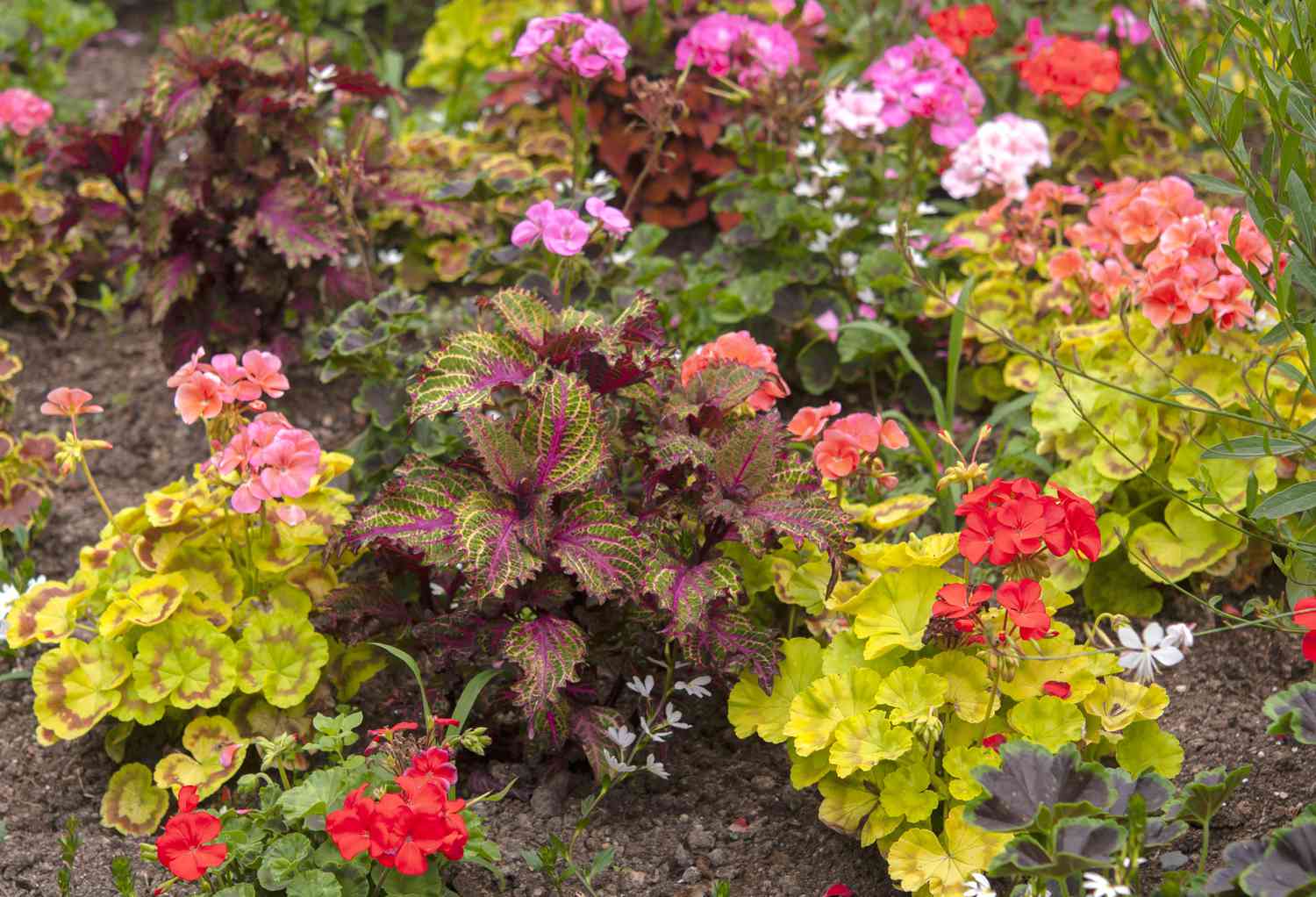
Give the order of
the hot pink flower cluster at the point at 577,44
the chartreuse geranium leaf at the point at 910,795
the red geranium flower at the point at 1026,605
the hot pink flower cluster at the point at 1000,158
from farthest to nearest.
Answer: the hot pink flower cluster at the point at 1000,158 < the hot pink flower cluster at the point at 577,44 < the chartreuse geranium leaf at the point at 910,795 < the red geranium flower at the point at 1026,605

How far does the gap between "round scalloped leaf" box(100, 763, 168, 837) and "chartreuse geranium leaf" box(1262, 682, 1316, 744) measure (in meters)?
1.83

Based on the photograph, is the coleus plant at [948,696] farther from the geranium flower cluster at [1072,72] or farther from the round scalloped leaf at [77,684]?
the geranium flower cluster at [1072,72]

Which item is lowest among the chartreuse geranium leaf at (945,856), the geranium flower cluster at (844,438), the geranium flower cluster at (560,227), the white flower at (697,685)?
the white flower at (697,685)

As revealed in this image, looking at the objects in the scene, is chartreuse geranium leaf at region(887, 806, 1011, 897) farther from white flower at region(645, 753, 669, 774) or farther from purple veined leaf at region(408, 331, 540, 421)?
purple veined leaf at region(408, 331, 540, 421)

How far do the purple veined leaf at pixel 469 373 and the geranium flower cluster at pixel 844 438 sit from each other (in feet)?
1.73

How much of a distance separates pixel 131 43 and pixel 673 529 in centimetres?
406

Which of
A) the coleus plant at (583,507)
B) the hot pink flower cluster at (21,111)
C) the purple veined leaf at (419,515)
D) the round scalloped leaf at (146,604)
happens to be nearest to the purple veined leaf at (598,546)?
the coleus plant at (583,507)

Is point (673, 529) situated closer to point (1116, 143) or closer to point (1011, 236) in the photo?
point (1011, 236)

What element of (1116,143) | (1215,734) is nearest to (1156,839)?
(1215,734)

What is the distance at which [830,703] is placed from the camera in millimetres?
2355

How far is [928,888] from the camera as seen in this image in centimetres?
222

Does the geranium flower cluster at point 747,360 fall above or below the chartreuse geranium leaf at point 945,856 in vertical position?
above

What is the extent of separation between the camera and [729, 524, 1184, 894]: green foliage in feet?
7.26

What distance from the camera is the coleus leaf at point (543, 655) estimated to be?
231 cm
